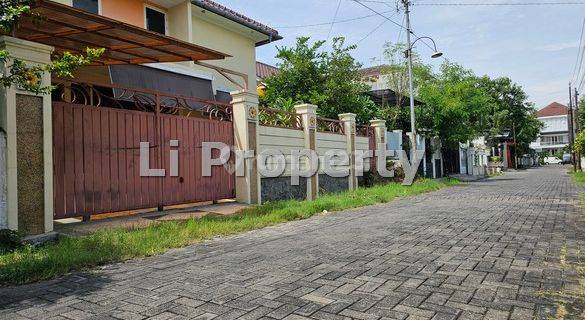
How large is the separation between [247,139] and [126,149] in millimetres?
3045

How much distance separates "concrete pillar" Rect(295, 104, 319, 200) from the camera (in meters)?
12.1

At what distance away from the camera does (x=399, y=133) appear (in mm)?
18734

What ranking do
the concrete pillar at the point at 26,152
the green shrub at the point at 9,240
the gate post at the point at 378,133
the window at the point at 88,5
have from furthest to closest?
the gate post at the point at 378,133, the window at the point at 88,5, the concrete pillar at the point at 26,152, the green shrub at the point at 9,240

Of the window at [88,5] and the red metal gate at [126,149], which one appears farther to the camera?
the window at [88,5]

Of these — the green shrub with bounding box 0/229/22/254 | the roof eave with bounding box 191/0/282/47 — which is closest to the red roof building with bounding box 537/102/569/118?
the roof eave with bounding box 191/0/282/47

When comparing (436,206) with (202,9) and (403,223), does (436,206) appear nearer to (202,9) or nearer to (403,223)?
(403,223)

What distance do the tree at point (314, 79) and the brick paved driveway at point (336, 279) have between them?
10113 millimetres

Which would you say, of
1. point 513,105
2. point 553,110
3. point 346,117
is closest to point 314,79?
point 346,117

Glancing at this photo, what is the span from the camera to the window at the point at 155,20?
1296 cm

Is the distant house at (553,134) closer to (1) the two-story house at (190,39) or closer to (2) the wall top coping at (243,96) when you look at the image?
(1) the two-story house at (190,39)

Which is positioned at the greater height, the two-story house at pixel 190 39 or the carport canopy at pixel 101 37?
the two-story house at pixel 190 39

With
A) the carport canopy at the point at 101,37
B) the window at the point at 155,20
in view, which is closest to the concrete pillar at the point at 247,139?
the carport canopy at the point at 101,37

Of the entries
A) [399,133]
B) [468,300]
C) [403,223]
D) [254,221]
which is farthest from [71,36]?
[399,133]

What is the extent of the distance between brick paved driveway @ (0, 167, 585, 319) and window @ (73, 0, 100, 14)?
328 inches
